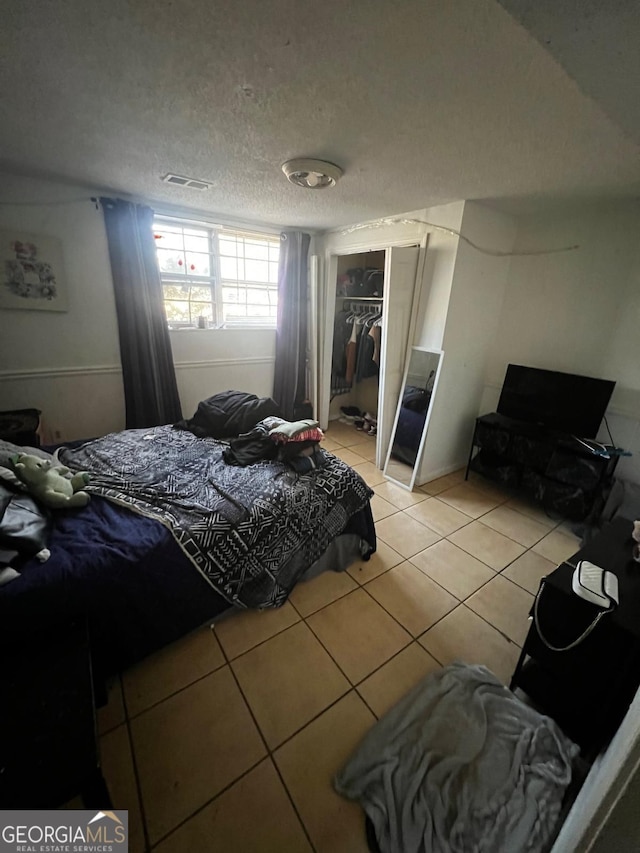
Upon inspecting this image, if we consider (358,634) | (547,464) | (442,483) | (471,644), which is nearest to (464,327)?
(547,464)

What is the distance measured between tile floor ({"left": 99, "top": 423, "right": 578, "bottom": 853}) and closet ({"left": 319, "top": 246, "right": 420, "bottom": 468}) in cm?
143

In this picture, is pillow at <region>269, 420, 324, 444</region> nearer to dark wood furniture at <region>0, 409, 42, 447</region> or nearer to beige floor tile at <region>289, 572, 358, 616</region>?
beige floor tile at <region>289, 572, 358, 616</region>

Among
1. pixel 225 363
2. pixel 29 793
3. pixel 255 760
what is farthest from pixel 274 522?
pixel 225 363

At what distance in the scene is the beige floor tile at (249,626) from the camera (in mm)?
1507

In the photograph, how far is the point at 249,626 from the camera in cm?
159

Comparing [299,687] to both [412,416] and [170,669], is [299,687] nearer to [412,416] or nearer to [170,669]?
[170,669]

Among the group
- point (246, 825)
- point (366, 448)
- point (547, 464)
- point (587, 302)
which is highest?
point (587, 302)

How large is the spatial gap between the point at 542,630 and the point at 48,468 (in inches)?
85.5

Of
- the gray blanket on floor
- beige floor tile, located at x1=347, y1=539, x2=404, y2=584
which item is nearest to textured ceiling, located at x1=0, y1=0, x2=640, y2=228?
the gray blanket on floor

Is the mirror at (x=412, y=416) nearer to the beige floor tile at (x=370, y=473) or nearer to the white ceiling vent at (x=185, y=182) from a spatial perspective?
the beige floor tile at (x=370, y=473)

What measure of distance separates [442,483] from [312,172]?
2.56 m

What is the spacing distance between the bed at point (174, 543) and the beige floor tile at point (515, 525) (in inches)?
43.2

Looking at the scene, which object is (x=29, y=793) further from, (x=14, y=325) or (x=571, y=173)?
(x=571, y=173)

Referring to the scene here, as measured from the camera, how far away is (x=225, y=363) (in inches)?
138
